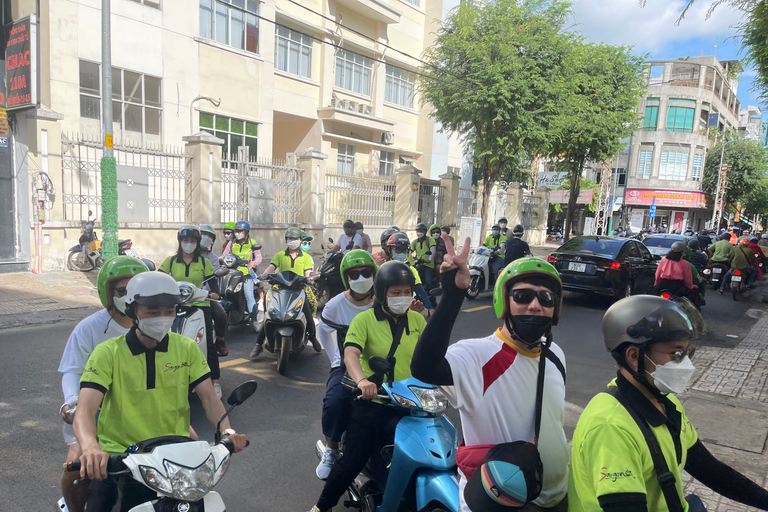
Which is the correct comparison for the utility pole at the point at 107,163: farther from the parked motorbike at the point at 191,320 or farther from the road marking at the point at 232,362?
the parked motorbike at the point at 191,320

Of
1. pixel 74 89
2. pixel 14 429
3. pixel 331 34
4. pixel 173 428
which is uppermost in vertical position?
pixel 331 34

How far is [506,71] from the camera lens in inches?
669

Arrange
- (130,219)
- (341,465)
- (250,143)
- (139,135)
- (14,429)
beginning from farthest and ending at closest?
(250,143) → (139,135) → (130,219) → (14,429) → (341,465)

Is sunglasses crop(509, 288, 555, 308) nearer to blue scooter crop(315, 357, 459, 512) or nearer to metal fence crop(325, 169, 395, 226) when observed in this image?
blue scooter crop(315, 357, 459, 512)

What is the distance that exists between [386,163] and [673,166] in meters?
34.5

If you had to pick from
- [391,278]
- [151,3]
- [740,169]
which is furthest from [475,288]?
[740,169]

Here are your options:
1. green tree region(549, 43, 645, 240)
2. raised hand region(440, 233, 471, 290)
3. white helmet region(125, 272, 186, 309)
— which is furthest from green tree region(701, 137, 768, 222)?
white helmet region(125, 272, 186, 309)

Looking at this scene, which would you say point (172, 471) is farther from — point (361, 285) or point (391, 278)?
point (361, 285)

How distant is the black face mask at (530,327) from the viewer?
6.80ft

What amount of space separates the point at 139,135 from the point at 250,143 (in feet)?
14.0

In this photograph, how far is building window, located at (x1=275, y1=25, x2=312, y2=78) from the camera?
68.4ft

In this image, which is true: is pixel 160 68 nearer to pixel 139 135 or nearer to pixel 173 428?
pixel 139 135

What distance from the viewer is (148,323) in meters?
2.41

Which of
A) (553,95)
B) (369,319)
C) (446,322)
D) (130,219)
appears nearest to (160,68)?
(130,219)
